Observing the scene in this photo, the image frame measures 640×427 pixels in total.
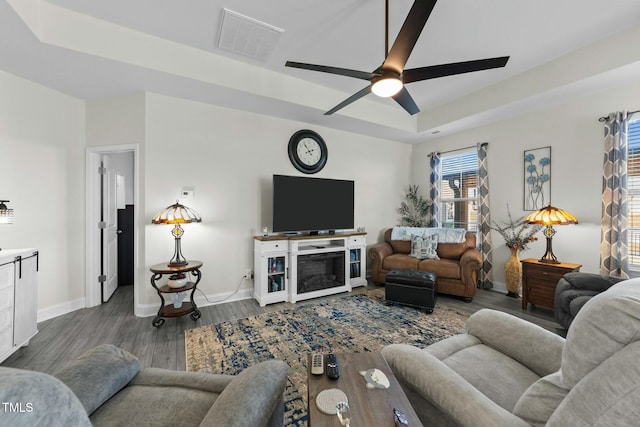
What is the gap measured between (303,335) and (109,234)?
124 inches

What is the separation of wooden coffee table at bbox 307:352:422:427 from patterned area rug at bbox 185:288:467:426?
0.64 m

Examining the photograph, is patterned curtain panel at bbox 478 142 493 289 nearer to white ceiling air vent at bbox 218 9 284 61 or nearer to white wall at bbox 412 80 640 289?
white wall at bbox 412 80 640 289

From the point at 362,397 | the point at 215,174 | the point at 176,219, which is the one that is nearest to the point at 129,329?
the point at 176,219

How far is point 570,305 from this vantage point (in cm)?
242

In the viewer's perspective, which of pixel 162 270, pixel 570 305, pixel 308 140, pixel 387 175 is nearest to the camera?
pixel 570 305

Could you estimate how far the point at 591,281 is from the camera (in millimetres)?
2588

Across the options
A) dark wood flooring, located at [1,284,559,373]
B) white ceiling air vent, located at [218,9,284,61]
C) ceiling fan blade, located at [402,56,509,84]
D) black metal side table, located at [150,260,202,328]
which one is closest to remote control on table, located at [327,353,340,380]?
dark wood flooring, located at [1,284,559,373]

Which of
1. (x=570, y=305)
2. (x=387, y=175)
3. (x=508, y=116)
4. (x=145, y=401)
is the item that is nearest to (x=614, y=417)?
(x=145, y=401)

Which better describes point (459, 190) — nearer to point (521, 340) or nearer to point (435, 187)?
point (435, 187)

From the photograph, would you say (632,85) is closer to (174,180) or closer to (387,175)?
(387,175)

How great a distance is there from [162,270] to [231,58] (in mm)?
2496

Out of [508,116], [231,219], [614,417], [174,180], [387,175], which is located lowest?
[614,417]

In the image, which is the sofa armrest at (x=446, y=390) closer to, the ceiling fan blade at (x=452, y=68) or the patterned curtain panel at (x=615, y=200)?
the ceiling fan blade at (x=452, y=68)

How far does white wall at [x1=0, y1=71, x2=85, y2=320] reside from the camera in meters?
2.72
